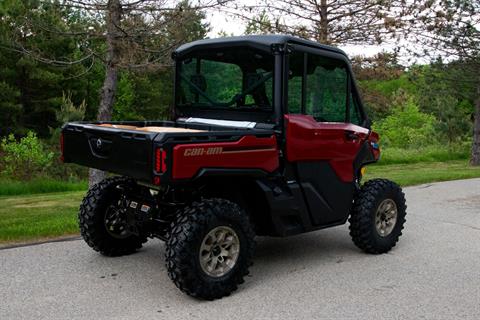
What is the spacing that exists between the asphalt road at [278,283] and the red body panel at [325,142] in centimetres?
103

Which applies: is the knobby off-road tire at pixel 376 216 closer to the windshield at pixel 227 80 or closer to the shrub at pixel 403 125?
the windshield at pixel 227 80

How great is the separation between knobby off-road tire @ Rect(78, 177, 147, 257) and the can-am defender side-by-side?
0.4 inches

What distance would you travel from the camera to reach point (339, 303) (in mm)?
4395

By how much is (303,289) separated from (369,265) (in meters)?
1.10

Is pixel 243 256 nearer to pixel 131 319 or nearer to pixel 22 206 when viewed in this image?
pixel 131 319

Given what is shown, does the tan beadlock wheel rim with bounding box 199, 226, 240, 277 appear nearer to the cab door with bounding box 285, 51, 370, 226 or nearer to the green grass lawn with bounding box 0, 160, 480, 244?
the cab door with bounding box 285, 51, 370, 226

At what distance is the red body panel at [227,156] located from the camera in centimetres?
420

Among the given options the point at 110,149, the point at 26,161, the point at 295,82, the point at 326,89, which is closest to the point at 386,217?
the point at 326,89

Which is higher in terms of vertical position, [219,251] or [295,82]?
[295,82]

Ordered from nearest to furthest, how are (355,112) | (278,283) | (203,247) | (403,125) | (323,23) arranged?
(203,247)
(278,283)
(355,112)
(323,23)
(403,125)

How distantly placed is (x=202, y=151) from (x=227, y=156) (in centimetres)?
27

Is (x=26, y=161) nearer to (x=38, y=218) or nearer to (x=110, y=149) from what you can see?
(x=38, y=218)

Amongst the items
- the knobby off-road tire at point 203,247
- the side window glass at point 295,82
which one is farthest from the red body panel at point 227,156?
the side window glass at point 295,82

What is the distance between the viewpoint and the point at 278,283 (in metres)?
4.88
